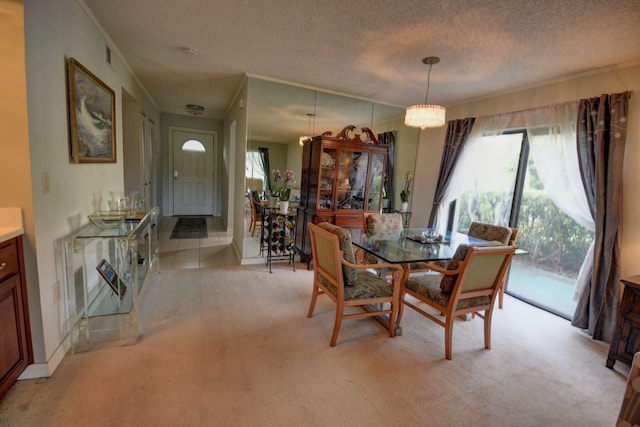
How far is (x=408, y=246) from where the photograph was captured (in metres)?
2.62

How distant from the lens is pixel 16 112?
1500 millimetres

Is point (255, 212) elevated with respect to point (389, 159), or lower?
lower

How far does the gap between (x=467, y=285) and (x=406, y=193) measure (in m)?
2.70

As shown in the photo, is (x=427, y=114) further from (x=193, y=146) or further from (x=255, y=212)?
(x=193, y=146)

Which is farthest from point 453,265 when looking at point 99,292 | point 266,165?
point 99,292

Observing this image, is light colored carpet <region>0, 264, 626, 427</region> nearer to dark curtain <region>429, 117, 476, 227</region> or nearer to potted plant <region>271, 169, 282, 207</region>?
potted plant <region>271, 169, 282, 207</region>

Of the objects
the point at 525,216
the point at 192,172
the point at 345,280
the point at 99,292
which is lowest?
the point at 99,292

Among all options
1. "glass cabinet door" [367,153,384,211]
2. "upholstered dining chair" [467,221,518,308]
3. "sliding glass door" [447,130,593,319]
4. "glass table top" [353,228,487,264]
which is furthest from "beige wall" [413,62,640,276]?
"glass cabinet door" [367,153,384,211]

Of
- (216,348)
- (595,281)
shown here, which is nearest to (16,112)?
(216,348)

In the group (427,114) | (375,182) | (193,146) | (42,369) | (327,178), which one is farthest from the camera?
(193,146)

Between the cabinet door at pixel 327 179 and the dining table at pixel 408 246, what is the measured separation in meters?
1.08

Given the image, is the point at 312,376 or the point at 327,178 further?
the point at 327,178

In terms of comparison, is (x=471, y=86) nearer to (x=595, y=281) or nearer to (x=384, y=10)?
(x=384, y=10)

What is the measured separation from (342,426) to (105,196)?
9.19ft
